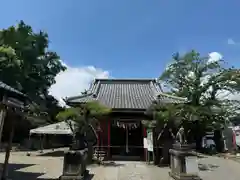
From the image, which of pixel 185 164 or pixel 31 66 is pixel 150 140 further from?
pixel 31 66

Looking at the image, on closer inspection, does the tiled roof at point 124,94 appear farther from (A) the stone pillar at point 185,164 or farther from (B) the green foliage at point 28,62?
(B) the green foliage at point 28,62

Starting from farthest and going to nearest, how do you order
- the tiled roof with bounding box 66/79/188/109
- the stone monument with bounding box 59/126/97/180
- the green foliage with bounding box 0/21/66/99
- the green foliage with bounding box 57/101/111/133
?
the green foliage with bounding box 0/21/66/99 → the tiled roof with bounding box 66/79/188/109 → the green foliage with bounding box 57/101/111/133 → the stone monument with bounding box 59/126/97/180

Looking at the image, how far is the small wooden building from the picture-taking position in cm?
1404

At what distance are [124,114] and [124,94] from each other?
3.23m

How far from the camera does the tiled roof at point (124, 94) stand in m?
14.7

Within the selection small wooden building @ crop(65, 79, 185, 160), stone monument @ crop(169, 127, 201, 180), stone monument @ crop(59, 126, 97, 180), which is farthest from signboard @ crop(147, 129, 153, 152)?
stone monument @ crop(59, 126, 97, 180)

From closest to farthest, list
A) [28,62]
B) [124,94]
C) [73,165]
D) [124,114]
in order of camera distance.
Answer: [73,165] → [124,114] → [124,94] → [28,62]

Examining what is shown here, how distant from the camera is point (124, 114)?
14312mm

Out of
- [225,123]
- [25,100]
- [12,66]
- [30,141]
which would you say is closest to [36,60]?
[12,66]

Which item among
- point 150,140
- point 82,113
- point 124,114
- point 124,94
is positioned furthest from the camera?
point 124,94

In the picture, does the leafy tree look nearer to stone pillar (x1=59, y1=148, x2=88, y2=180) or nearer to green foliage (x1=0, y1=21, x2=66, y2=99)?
stone pillar (x1=59, y1=148, x2=88, y2=180)

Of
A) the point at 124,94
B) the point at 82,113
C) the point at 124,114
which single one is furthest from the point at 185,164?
the point at 124,94

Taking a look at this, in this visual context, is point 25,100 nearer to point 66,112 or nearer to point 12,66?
point 66,112

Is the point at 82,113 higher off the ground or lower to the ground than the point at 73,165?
higher
